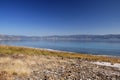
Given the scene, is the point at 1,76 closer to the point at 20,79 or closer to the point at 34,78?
the point at 20,79

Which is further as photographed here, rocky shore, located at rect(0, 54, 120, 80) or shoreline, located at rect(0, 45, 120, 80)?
shoreline, located at rect(0, 45, 120, 80)

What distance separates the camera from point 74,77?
17312 millimetres

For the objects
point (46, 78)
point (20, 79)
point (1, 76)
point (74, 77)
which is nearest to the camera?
point (1, 76)

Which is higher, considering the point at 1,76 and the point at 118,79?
the point at 1,76

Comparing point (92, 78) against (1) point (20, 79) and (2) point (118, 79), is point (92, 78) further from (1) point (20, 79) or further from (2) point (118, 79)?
(1) point (20, 79)

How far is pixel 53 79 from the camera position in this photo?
628 inches

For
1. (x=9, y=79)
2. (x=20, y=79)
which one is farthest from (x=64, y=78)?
(x=9, y=79)

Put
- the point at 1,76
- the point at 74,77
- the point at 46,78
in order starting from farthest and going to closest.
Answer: the point at 74,77, the point at 46,78, the point at 1,76

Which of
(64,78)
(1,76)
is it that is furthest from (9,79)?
(64,78)

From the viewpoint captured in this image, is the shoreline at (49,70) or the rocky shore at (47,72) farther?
the shoreline at (49,70)

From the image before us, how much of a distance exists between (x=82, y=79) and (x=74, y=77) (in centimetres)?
80

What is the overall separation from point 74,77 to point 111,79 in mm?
3287

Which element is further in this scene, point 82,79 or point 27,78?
point 82,79

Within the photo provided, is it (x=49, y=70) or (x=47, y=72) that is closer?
(x=47, y=72)
